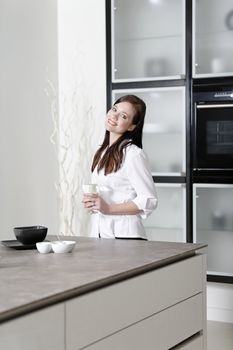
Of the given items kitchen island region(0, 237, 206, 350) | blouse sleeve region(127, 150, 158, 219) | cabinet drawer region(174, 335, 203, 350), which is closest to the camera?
kitchen island region(0, 237, 206, 350)

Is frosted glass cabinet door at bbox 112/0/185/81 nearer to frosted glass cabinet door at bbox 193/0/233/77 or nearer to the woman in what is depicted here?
frosted glass cabinet door at bbox 193/0/233/77

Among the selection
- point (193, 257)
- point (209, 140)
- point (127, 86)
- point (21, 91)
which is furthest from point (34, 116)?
point (193, 257)

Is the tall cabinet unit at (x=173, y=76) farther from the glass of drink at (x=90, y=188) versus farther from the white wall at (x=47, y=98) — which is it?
the glass of drink at (x=90, y=188)

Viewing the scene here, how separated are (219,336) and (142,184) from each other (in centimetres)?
169

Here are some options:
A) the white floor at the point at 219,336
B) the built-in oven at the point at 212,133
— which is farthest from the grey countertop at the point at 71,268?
the built-in oven at the point at 212,133

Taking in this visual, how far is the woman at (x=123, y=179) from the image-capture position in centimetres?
335

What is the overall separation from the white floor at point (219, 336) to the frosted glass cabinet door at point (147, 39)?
1863 millimetres

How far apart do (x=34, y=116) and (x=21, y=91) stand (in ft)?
0.84

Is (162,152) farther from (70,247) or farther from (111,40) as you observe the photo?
(70,247)

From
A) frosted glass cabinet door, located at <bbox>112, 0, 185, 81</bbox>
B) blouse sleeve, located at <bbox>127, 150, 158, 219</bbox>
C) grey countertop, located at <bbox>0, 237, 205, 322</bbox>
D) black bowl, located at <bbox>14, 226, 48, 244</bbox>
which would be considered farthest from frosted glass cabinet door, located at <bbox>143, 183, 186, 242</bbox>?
black bowl, located at <bbox>14, 226, 48, 244</bbox>

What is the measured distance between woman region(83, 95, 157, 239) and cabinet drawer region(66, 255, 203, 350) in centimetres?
57

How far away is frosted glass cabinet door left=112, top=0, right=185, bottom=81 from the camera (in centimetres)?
502

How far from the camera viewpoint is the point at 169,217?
508cm

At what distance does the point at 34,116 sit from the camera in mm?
5352
